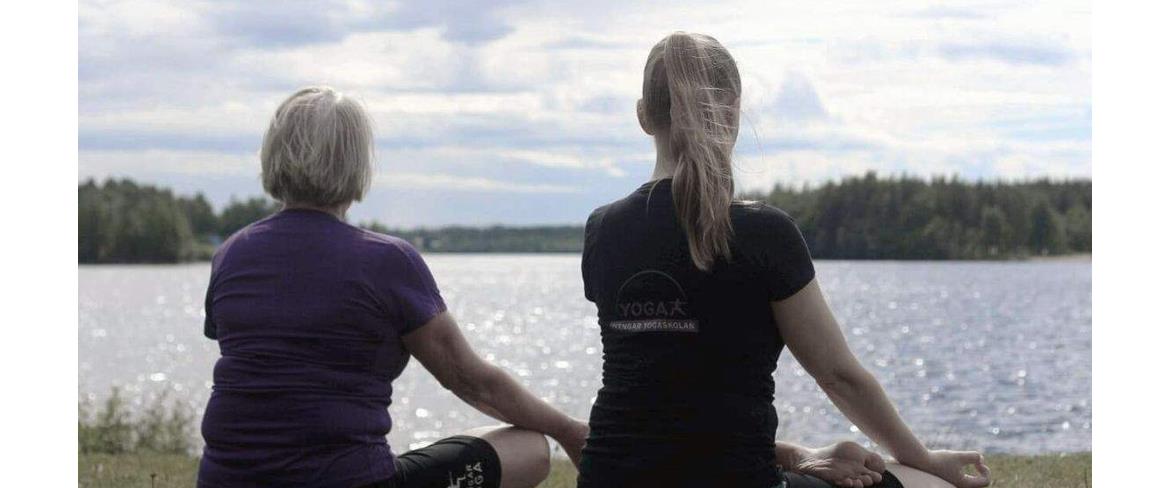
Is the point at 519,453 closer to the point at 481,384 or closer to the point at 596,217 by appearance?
the point at 481,384

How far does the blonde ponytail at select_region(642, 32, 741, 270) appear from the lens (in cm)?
328

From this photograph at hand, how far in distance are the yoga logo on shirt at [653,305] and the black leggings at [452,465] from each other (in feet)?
2.71

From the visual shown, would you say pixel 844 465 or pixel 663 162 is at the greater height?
pixel 663 162

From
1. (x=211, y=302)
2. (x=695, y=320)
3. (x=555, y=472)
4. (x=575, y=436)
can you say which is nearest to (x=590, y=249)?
(x=695, y=320)

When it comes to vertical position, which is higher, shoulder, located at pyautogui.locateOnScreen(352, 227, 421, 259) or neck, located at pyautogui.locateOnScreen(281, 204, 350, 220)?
neck, located at pyautogui.locateOnScreen(281, 204, 350, 220)

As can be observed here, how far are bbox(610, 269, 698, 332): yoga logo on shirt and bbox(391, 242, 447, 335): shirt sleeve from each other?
56 centimetres

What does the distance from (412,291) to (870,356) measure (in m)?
30.8

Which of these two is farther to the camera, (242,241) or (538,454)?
(538,454)

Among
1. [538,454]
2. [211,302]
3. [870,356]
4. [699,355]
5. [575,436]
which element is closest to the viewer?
[699,355]

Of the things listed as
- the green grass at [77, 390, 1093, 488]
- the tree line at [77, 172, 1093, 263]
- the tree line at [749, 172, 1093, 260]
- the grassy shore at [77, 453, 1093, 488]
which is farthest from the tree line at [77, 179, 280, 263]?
the grassy shore at [77, 453, 1093, 488]

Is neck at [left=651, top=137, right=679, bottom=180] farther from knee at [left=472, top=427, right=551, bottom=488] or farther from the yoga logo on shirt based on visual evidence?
knee at [left=472, top=427, right=551, bottom=488]

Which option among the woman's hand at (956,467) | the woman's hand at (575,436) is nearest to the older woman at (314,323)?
the woman's hand at (575,436)

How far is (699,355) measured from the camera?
3295 millimetres

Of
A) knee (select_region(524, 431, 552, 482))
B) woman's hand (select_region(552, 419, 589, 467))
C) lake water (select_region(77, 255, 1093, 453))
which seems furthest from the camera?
lake water (select_region(77, 255, 1093, 453))
